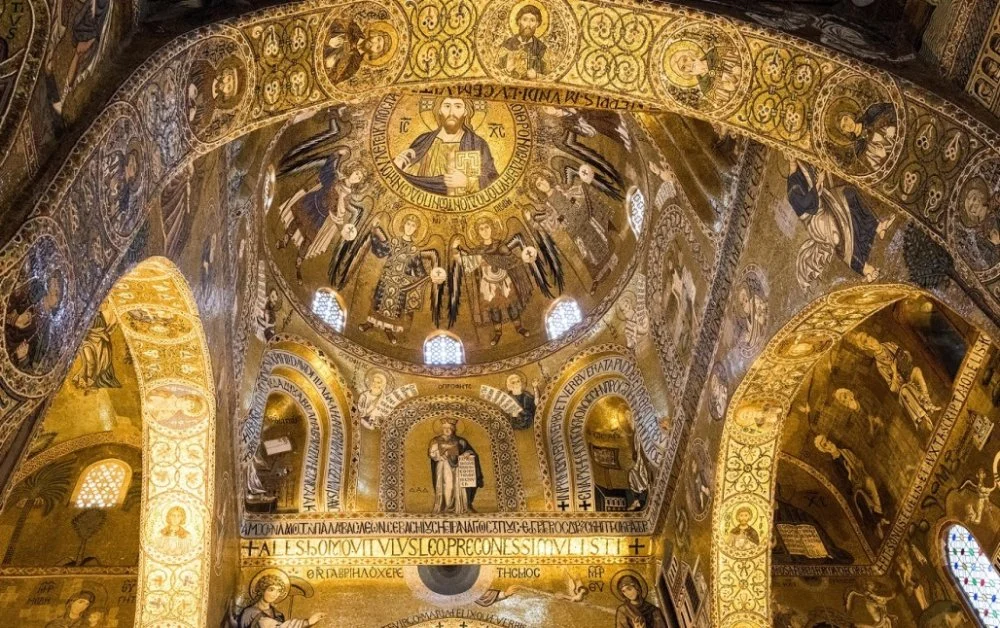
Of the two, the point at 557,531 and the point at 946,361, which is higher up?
the point at 946,361

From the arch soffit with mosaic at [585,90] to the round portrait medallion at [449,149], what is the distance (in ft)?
25.1

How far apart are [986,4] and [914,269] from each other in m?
2.10

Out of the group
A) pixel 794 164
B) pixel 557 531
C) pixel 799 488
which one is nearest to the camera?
pixel 794 164

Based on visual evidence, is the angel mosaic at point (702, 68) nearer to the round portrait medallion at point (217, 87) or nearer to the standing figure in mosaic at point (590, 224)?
the round portrait medallion at point (217, 87)

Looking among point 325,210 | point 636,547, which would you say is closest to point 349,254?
point 325,210

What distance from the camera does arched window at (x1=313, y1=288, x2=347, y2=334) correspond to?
1537 centimetres

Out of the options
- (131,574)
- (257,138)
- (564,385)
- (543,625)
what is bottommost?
(543,625)

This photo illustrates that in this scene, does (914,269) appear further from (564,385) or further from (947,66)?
(564,385)

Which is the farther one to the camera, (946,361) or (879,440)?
(879,440)

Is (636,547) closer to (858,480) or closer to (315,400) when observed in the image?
(858,480)

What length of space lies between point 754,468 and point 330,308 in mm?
8270

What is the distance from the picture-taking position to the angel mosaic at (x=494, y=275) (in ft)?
53.6

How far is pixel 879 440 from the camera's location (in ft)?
41.3

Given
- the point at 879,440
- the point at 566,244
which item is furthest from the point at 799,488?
the point at 566,244
